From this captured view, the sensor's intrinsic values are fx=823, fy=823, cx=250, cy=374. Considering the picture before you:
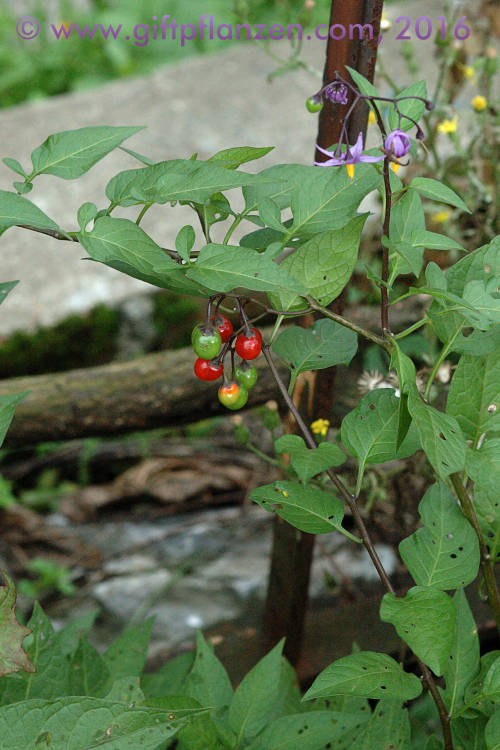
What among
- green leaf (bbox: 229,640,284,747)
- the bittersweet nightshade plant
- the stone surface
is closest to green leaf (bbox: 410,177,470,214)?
the bittersweet nightshade plant

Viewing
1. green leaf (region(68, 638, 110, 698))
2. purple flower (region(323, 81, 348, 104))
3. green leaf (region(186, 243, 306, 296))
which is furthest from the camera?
green leaf (region(68, 638, 110, 698))

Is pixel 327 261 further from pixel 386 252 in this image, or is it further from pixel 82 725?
pixel 82 725

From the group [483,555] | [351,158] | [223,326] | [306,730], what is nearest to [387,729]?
[306,730]

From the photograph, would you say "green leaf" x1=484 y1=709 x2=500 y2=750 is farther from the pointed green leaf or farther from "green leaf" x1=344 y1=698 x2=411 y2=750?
the pointed green leaf

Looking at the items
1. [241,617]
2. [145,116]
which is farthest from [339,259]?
[145,116]

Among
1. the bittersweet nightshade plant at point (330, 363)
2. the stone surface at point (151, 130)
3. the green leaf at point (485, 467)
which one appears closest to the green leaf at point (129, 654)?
the bittersweet nightshade plant at point (330, 363)
